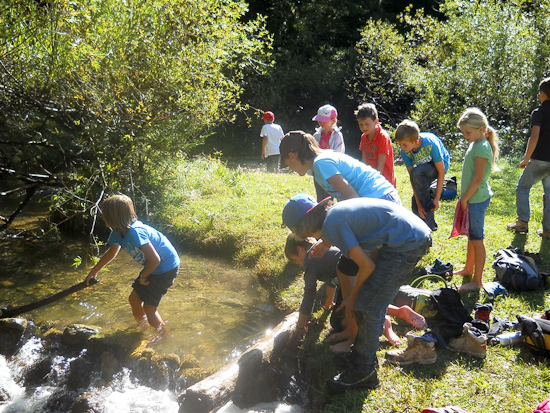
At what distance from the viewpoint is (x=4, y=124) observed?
692cm

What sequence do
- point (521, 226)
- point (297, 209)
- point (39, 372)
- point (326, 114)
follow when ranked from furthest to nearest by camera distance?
point (521, 226) → point (326, 114) → point (39, 372) → point (297, 209)

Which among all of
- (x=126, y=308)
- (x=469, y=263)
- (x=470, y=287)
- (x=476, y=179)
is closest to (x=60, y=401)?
(x=126, y=308)

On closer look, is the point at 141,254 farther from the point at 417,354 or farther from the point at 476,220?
the point at 476,220

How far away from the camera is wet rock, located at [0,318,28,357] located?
16.5 feet

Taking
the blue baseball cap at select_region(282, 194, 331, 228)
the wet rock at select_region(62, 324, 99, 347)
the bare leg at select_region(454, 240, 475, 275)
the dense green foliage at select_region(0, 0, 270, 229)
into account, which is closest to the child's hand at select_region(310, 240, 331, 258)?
the blue baseball cap at select_region(282, 194, 331, 228)

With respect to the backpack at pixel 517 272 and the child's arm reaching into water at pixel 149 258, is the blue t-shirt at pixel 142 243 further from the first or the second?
the backpack at pixel 517 272

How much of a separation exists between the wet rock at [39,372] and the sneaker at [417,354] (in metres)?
3.22

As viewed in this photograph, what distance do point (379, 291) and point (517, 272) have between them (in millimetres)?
2195

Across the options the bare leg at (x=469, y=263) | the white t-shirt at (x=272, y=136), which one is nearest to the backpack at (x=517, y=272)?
Answer: the bare leg at (x=469, y=263)

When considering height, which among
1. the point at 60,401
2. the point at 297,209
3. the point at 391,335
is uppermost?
the point at 297,209

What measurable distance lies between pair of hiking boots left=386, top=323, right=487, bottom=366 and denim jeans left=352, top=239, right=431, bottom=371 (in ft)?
1.27

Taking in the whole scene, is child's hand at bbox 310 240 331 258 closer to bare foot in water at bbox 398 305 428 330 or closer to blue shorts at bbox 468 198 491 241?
bare foot in water at bbox 398 305 428 330

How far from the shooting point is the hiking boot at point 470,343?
12.8ft

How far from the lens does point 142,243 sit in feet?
15.2
